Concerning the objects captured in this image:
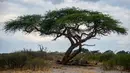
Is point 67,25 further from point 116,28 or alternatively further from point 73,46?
point 116,28

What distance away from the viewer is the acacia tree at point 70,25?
29438 millimetres

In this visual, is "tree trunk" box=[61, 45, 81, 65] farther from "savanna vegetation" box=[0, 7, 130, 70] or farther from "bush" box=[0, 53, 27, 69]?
"bush" box=[0, 53, 27, 69]

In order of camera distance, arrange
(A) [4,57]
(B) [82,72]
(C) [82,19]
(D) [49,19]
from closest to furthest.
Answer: (B) [82,72], (A) [4,57], (C) [82,19], (D) [49,19]

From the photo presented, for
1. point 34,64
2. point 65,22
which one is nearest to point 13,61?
point 34,64

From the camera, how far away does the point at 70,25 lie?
29750mm

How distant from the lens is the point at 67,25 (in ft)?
97.9

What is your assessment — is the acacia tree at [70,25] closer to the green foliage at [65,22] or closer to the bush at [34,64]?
the green foliage at [65,22]

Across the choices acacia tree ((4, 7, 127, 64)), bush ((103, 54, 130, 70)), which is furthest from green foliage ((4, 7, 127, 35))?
bush ((103, 54, 130, 70))

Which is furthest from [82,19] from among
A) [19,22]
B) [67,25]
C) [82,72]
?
[82,72]

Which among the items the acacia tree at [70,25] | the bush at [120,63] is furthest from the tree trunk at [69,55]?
the bush at [120,63]

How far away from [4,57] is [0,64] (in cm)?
51

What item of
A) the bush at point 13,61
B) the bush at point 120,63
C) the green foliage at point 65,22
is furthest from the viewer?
the green foliage at point 65,22

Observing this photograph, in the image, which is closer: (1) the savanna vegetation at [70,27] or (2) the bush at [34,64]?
(2) the bush at [34,64]

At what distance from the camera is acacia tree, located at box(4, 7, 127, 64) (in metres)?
29.4
